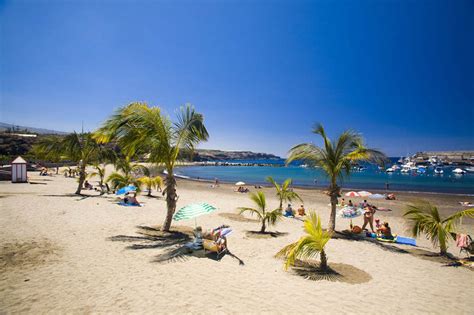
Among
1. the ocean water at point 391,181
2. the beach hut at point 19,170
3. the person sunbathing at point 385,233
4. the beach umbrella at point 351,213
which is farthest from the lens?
the ocean water at point 391,181

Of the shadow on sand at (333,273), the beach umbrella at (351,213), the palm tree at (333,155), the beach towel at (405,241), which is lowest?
the beach towel at (405,241)

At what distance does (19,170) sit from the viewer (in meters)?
24.3

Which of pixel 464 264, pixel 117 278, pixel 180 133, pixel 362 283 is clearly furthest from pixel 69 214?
pixel 464 264

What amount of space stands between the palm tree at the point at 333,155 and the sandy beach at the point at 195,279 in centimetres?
300

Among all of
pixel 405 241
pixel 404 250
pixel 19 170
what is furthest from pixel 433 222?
pixel 19 170

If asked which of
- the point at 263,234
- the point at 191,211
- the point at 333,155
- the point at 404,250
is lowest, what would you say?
the point at 404,250

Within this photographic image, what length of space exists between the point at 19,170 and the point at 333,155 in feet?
92.8

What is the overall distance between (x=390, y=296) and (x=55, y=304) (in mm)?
6711

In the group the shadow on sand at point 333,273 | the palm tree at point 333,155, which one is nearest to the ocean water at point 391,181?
the palm tree at point 333,155

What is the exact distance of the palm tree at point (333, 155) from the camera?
11078mm

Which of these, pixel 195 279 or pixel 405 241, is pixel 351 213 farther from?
pixel 195 279

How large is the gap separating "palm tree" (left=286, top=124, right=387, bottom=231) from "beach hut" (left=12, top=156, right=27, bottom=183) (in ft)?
85.6

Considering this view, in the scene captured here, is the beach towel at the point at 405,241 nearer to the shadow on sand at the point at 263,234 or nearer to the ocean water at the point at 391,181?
the ocean water at the point at 391,181

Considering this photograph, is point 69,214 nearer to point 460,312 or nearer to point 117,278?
point 117,278
